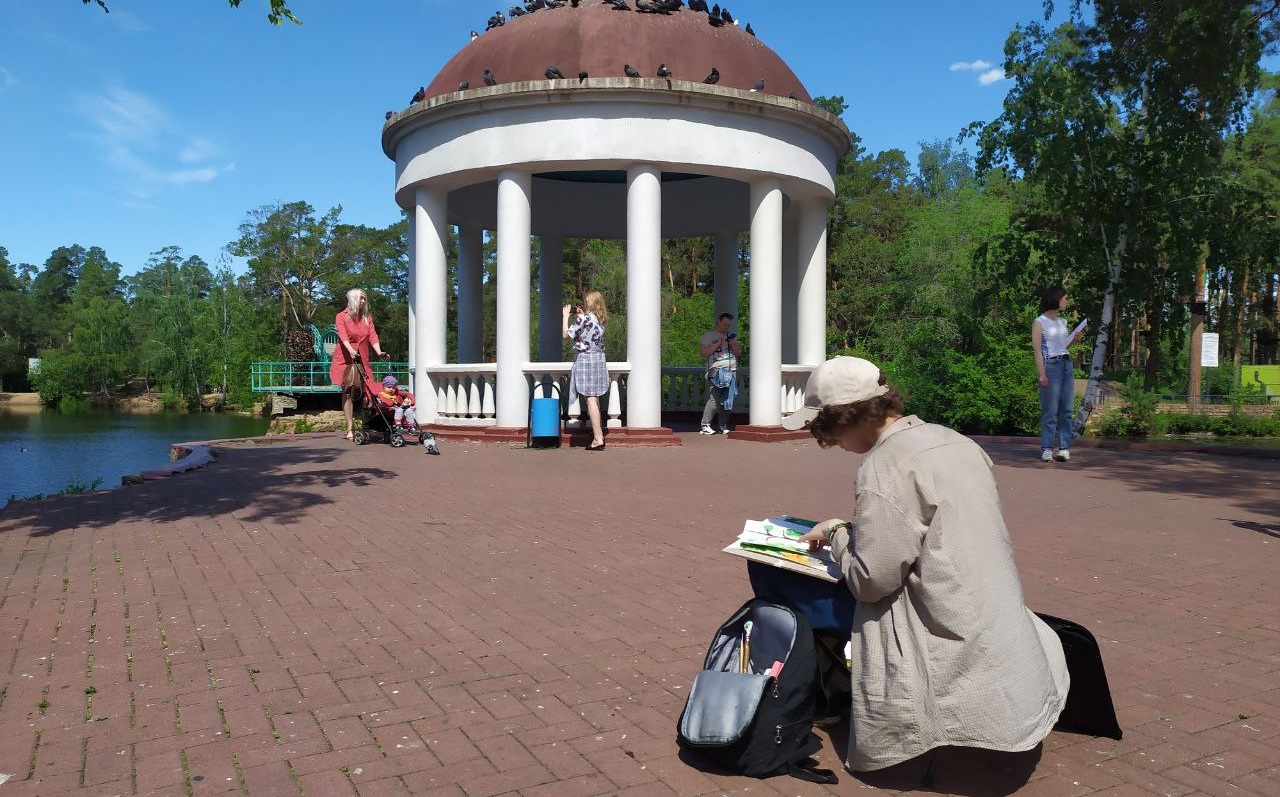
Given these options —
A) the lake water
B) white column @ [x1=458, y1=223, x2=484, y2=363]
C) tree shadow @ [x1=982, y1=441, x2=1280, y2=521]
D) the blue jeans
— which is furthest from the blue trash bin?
the blue jeans

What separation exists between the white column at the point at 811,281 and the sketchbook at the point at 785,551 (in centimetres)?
1392

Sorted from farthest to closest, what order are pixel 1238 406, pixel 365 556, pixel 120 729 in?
pixel 1238 406, pixel 365 556, pixel 120 729

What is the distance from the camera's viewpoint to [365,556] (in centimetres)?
646

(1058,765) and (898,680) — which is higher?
(898,680)

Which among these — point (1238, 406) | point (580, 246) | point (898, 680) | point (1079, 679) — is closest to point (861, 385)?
point (898, 680)

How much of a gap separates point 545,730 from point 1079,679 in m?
2.00

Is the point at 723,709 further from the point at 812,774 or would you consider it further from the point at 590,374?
the point at 590,374

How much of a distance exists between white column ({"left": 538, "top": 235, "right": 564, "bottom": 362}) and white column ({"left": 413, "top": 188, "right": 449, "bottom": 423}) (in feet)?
16.8

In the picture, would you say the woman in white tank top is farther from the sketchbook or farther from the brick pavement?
the sketchbook


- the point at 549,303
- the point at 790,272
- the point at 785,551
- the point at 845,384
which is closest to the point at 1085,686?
the point at 785,551

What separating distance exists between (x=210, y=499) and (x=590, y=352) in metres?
6.02

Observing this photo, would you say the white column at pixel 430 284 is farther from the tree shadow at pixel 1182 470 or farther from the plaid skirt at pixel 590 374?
the tree shadow at pixel 1182 470

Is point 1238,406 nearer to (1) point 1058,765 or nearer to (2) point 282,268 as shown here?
(1) point 1058,765

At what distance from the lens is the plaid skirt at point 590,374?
535 inches
